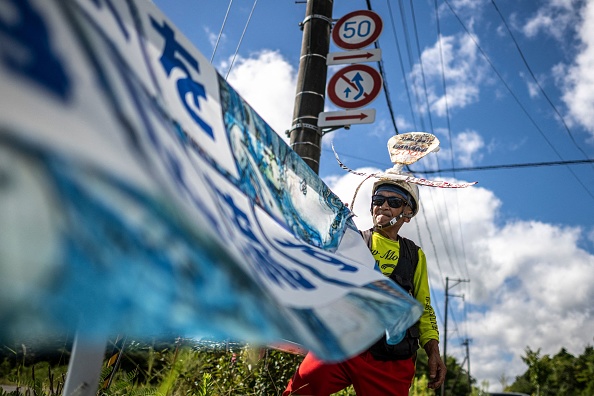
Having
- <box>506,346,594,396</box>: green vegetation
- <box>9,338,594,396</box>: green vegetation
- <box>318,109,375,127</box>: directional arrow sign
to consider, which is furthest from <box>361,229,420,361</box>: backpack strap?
<box>506,346,594,396</box>: green vegetation

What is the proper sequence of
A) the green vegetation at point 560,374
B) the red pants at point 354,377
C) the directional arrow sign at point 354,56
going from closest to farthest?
1. the red pants at point 354,377
2. the directional arrow sign at point 354,56
3. the green vegetation at point 560,374

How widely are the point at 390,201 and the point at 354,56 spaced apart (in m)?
2.60

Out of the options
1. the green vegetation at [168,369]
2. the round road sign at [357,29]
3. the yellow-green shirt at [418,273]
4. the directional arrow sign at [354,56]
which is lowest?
the green vegetation at [168,369]

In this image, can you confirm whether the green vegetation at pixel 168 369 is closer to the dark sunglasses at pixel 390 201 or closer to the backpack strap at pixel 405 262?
the backpack strap at pixel 405 262

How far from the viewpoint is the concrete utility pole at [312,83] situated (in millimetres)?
4207

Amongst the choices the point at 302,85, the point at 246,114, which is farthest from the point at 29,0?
the point at 302,85

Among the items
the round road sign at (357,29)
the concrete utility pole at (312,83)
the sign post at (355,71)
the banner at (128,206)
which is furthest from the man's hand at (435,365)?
the round road sign at (357,29)

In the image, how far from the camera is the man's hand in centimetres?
239

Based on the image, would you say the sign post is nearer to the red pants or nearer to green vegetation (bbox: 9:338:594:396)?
green vegetation (bbox: 9:338:594:396)

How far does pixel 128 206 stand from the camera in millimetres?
595

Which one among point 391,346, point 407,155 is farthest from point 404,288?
point 407,155

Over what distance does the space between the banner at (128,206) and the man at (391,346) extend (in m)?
1.31

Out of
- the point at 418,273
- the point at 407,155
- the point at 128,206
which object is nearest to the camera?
the point at 128,206

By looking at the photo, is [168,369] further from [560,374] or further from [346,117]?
[560,374]
